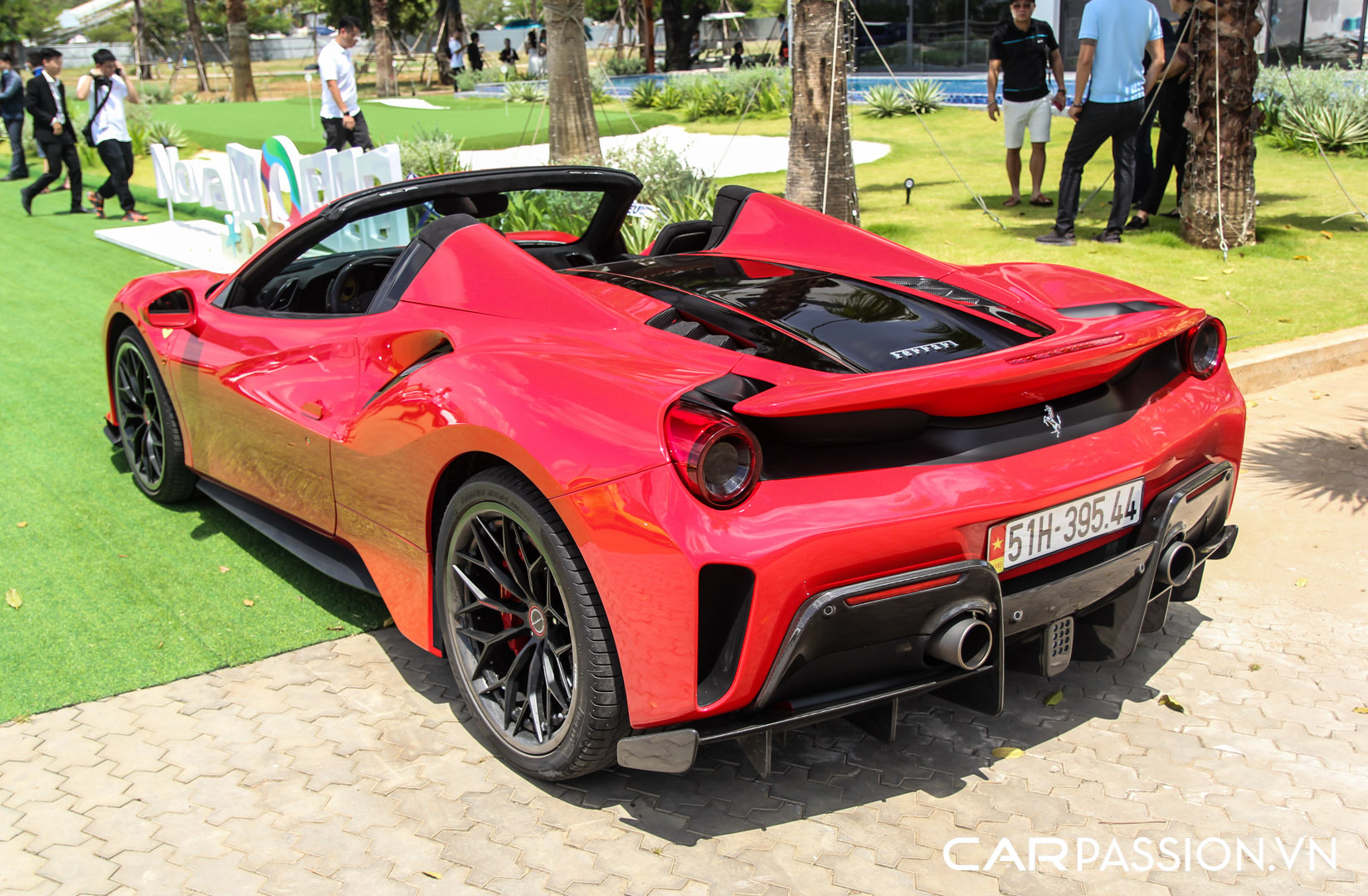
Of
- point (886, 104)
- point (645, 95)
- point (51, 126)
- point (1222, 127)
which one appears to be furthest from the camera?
point (645, 95)

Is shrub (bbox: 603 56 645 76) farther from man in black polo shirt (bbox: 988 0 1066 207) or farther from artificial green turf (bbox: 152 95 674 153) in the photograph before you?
man in black polo shirt (bbox: 988 0 1066 207)

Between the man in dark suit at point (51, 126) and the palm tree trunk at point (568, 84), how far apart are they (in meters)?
6.33

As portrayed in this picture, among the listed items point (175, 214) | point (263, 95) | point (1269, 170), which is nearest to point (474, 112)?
point (175, 214)

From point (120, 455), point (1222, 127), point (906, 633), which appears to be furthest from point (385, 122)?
point (906, 633)

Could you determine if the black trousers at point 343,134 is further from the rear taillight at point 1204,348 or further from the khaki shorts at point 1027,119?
the rear taillight at point 1204,348

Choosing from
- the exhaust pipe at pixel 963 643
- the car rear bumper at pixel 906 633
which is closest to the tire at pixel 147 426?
the car rear bumper at pixel 906 633

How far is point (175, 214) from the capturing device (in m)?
14.4

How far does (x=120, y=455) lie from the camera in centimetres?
562

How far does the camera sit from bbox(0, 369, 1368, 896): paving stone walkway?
2609mm

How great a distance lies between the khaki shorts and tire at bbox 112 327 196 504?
7.94 meters

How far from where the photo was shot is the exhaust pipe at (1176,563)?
2971mm

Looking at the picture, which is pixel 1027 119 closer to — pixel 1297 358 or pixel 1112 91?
pixel 1112 91

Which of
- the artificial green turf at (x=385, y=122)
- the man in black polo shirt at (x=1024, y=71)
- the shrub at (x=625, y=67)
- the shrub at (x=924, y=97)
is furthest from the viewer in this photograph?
the shrub at (x=625, y=67)

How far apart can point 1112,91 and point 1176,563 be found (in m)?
6.71
